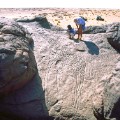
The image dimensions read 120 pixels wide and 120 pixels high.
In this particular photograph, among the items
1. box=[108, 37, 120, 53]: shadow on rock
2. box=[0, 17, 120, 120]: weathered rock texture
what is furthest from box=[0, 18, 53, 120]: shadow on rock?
box=[108, 37, 120, 53]: shadow on rock

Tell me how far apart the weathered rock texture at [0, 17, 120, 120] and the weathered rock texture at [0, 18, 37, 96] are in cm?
30

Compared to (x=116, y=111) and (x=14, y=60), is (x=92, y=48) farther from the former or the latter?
(x=14, y=60)

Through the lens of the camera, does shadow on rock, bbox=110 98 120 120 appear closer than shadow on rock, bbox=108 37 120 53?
Yes

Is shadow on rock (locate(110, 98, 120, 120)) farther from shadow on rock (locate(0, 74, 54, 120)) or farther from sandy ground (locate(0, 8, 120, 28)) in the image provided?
sandy ground (locate(0, 8, 120, 28))

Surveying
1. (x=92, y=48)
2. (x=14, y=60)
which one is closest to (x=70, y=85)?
(x=14, y=60)

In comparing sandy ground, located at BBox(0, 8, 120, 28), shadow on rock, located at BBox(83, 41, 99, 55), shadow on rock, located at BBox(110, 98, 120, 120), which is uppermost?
shadow on rock, located at BBox(83, 41, 99, 55)

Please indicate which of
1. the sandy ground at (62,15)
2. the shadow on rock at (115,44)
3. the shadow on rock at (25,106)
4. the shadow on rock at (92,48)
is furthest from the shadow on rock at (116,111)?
the sandy ground at (62,15)

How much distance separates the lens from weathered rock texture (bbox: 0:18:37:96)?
8.20m

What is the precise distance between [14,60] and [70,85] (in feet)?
5.95

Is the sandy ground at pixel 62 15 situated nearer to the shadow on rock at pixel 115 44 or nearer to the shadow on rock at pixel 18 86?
the shadow on rock at pixel 115 44

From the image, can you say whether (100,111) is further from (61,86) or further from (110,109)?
(61,86)

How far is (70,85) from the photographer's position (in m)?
9.02

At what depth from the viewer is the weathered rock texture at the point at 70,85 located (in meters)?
8.33

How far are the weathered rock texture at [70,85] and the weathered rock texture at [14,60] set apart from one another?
11.7 inches
